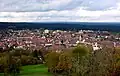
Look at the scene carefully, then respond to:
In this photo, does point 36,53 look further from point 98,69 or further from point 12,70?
point 98,69

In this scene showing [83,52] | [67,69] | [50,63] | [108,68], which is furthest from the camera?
[50,63]

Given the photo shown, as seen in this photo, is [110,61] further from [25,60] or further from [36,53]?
[36,53]

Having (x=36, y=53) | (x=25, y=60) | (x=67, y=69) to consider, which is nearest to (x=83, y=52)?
(x=67, y=69)

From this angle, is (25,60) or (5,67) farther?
(25,60)

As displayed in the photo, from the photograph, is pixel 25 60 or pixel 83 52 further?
pixel 25 60

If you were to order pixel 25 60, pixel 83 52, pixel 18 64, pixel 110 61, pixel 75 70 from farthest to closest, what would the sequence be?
pixel 25 60 → pixel 18 64 → pixel 83 52 → pixel 75 70 → pixel 110 61

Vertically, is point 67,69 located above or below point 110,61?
below

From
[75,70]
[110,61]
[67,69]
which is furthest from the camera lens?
[67,69]

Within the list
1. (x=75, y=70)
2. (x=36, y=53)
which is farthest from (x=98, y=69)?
Result: (x=36, y=53)

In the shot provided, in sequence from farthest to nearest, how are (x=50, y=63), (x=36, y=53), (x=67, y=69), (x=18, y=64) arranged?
1. (x=36, y=53)
2. (x=18, y=64)
3. (x=50, y=63)
4. (x=67, y=69)
